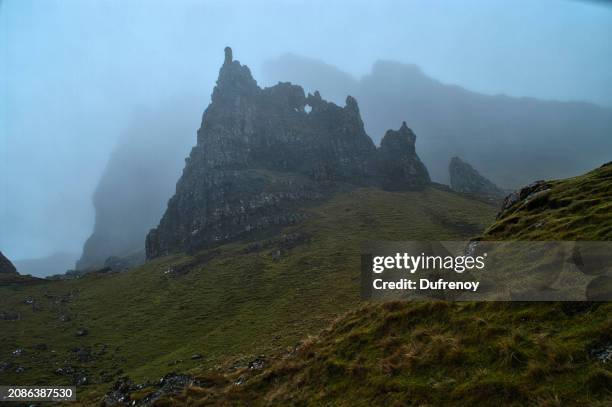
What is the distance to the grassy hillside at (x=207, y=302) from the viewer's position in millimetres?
58188

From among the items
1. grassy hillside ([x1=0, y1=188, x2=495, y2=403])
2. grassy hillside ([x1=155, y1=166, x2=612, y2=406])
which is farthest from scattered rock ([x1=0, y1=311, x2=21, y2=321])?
grassy hillside ([x1=155, y1=166, x2=612, y2=406])

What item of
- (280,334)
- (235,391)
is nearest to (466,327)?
(235,391)

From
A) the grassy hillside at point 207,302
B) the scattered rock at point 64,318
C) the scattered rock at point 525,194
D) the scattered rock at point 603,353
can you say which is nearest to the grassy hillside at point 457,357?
the scattered rock at point 603,353

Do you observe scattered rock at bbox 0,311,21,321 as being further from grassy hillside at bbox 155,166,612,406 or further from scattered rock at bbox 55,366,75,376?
grassy hillside at bbox 155,166,612,406

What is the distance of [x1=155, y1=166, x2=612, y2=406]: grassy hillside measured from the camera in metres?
12.1

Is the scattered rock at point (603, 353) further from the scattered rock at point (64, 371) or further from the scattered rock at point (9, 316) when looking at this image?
the scattered rock at point (9, 316)

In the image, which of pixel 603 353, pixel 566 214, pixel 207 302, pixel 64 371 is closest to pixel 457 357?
pixel 603 353

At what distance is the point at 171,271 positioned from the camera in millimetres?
129750

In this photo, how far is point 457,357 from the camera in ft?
50.3

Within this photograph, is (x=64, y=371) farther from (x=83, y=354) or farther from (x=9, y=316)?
(x=9, y=316)

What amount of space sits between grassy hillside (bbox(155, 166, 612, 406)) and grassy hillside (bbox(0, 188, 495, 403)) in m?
15.8

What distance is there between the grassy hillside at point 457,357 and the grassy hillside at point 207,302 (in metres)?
15.8

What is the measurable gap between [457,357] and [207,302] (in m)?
85.3

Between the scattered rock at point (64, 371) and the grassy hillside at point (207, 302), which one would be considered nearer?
the grassy hillside at point (207, 302)
